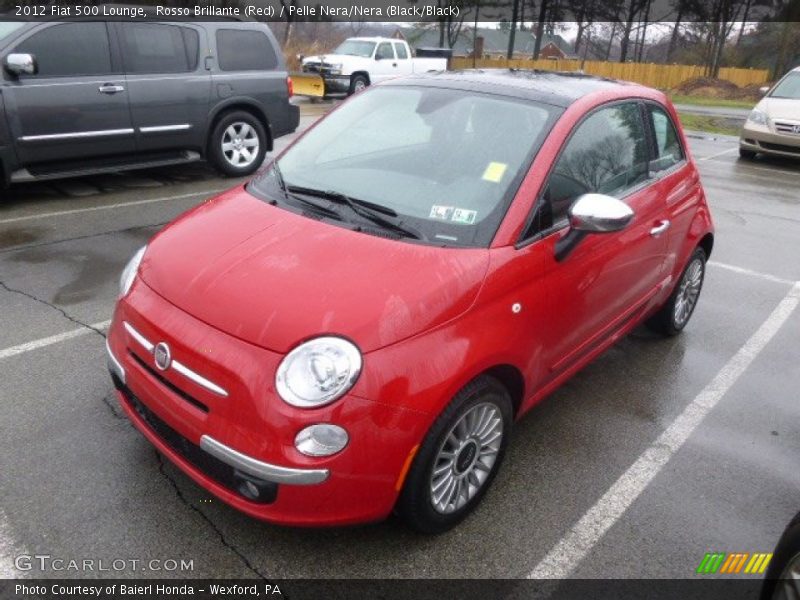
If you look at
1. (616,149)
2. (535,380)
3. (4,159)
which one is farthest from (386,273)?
(4,159)

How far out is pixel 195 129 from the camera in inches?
308

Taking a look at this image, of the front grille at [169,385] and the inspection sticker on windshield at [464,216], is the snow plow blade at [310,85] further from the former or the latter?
the front grille at [169,385]

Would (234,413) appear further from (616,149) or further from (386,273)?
(616,149)

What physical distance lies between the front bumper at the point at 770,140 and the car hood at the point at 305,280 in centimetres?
1145

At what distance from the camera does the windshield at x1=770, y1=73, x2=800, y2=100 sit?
12289mm

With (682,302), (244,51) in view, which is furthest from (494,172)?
(244,51)

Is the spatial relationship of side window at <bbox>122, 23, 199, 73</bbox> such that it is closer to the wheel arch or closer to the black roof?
the wheel arch

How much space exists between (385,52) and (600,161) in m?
19.3

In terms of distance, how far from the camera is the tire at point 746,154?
12413 mm

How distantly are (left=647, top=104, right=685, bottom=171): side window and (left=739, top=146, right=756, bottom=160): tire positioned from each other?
956 centimetres

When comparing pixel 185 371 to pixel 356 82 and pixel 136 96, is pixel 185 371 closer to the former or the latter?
pixel 136 96

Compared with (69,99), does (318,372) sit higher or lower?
lower

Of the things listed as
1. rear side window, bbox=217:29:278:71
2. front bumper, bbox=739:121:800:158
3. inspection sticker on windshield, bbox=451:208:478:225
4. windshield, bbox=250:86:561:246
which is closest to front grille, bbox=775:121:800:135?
front bumper, bbox=739:121:800:158

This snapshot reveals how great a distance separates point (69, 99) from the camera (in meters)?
6.66
